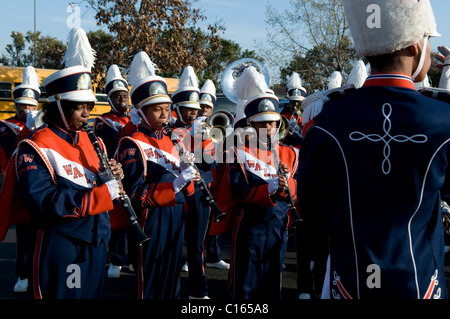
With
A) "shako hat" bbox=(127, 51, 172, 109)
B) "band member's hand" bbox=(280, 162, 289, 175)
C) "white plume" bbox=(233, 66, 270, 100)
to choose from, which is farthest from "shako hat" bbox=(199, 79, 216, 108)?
"band member's hand" bbox=(280, 162, 289, 175)

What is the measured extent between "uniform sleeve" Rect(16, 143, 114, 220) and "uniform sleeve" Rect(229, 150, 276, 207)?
1.34 m

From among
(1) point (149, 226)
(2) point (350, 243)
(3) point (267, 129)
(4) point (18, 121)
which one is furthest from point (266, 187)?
(4) point (18, 121)

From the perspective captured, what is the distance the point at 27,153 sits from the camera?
125 inches

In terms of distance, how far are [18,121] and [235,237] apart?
4.97 m

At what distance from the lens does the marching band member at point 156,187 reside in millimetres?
4070

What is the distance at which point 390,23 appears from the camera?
1800 millimetres

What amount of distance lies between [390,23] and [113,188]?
2150 mm

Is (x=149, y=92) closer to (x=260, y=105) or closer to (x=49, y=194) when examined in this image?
(x=260, y=105)

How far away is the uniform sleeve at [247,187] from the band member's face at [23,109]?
4888 mm

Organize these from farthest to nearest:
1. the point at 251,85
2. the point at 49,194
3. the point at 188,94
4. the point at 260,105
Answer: the point at 188,94 → the point at 251,85 → the point at 260,105 → the point at 49,194

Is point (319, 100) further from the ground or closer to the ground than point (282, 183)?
further from the ground

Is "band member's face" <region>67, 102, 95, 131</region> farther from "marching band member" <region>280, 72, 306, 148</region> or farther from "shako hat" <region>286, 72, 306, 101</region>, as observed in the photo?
"shako hat" <region>286, 72, 306, 101</region>

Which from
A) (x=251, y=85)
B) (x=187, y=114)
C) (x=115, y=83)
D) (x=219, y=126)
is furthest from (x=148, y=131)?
(x=115, y=83)

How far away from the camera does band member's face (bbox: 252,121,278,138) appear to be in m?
4.61
